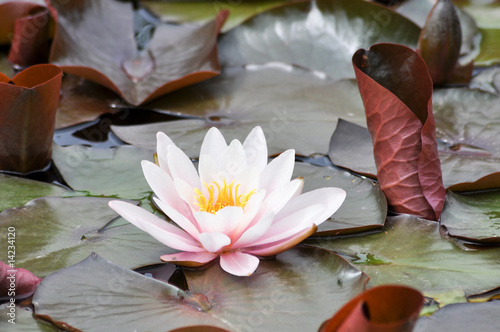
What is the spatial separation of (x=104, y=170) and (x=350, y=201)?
2.13 ft

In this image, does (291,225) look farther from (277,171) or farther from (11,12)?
(11,12)

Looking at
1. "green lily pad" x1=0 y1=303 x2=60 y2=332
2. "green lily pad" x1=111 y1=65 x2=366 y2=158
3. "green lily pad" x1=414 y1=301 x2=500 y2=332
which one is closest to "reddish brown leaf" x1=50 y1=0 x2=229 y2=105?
"green lily pad" x1=111 y1=65 x2=366 y2=158

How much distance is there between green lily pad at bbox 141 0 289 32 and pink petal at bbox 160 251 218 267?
1.50 m

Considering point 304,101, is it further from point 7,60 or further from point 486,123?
point 7,60

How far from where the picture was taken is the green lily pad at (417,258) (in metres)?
1.12

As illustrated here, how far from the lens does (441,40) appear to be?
6.03 feet

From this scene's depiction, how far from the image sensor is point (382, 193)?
52.2 inches

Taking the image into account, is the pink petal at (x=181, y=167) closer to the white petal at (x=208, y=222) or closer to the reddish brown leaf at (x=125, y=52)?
the white petal at (x=208, y=222)

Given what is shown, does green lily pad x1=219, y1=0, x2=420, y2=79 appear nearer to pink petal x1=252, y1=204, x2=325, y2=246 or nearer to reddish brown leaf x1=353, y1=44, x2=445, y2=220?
reddish brown leaf x1=353, y1=44, x2=445, y2=220

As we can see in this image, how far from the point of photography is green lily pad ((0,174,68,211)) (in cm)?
A: 134

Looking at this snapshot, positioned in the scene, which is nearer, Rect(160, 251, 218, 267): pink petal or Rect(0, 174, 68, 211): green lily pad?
Rect(160, 251, 218, 267): pink petal

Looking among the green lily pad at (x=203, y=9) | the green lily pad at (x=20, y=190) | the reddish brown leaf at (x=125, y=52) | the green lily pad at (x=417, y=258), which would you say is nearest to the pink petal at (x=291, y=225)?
the green lily pad at (x=417, y=258)

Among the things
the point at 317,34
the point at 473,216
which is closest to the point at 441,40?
the point at 317,34

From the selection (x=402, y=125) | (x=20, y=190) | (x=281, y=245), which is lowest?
(x=20, y=190)
